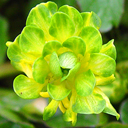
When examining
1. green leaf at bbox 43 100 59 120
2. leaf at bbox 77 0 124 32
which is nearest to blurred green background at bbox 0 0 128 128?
leaf at bbox 77 0 124 32

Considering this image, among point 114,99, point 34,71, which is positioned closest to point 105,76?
point 34,71

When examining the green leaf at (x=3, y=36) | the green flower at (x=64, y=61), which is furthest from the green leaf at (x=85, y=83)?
the green leaf at (x=3, y=36)

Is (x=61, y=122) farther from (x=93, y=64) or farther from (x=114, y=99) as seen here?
(x=93, y=64)

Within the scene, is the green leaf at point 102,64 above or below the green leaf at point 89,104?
above

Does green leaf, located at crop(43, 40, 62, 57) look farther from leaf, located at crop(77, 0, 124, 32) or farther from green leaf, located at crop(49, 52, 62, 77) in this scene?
leaf, located at crop(77, 0, 124, 32)

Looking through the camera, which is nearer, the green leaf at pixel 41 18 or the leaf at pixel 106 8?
the green leaf at pixel 41 18

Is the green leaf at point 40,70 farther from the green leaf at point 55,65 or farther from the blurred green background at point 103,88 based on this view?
the blurred green background at point 103,88

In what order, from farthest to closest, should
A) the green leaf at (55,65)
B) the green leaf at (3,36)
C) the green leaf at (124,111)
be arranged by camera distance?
1. the green leaf at (3,36)
2. the green leaf at (124,111)
3. the green leaf at (55,65)
